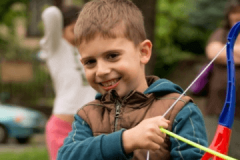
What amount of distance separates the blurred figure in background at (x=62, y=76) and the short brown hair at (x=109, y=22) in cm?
185

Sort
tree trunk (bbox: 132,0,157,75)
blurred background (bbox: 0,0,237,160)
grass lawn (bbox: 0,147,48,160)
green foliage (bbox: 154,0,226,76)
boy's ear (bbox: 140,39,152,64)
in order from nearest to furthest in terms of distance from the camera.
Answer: boy's ear (bbox: 140,39,152,64)
tree trunk (bbox: 132,0,157,75)
grass lawn (bbox: 0,147,48,160)
blurred background (bbox: 0,0,237,160)
green foliage (bbox: 154,0,226,76)

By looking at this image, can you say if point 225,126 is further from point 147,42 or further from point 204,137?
point 147,42

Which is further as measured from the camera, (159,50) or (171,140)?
(159,50)

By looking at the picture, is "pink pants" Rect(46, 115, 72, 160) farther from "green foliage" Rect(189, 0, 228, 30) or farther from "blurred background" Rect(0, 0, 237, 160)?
"green foliage" Rect(189, 0, 228, 30)

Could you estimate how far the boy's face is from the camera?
6.41 ft

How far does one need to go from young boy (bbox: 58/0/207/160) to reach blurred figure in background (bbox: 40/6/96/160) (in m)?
1.79

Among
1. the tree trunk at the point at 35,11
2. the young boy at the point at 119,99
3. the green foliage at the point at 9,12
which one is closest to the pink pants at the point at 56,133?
the young boy at the point at 119,99

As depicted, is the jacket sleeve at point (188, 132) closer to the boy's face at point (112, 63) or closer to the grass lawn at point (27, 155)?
the boy's face at point (112, 63)

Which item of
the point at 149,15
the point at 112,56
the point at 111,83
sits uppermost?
the point at 149,15

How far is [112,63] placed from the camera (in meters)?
1.96

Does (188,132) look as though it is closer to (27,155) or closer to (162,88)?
(162,88)

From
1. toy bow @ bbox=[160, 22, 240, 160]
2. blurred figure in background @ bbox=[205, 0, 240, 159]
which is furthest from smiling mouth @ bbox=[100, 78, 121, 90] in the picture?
blurred figure in background @ bbox=[205, 0, 240, 159]

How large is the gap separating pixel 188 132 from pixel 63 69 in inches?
90.2

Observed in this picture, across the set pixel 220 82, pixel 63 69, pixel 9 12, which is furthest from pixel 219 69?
pixel 9 12
